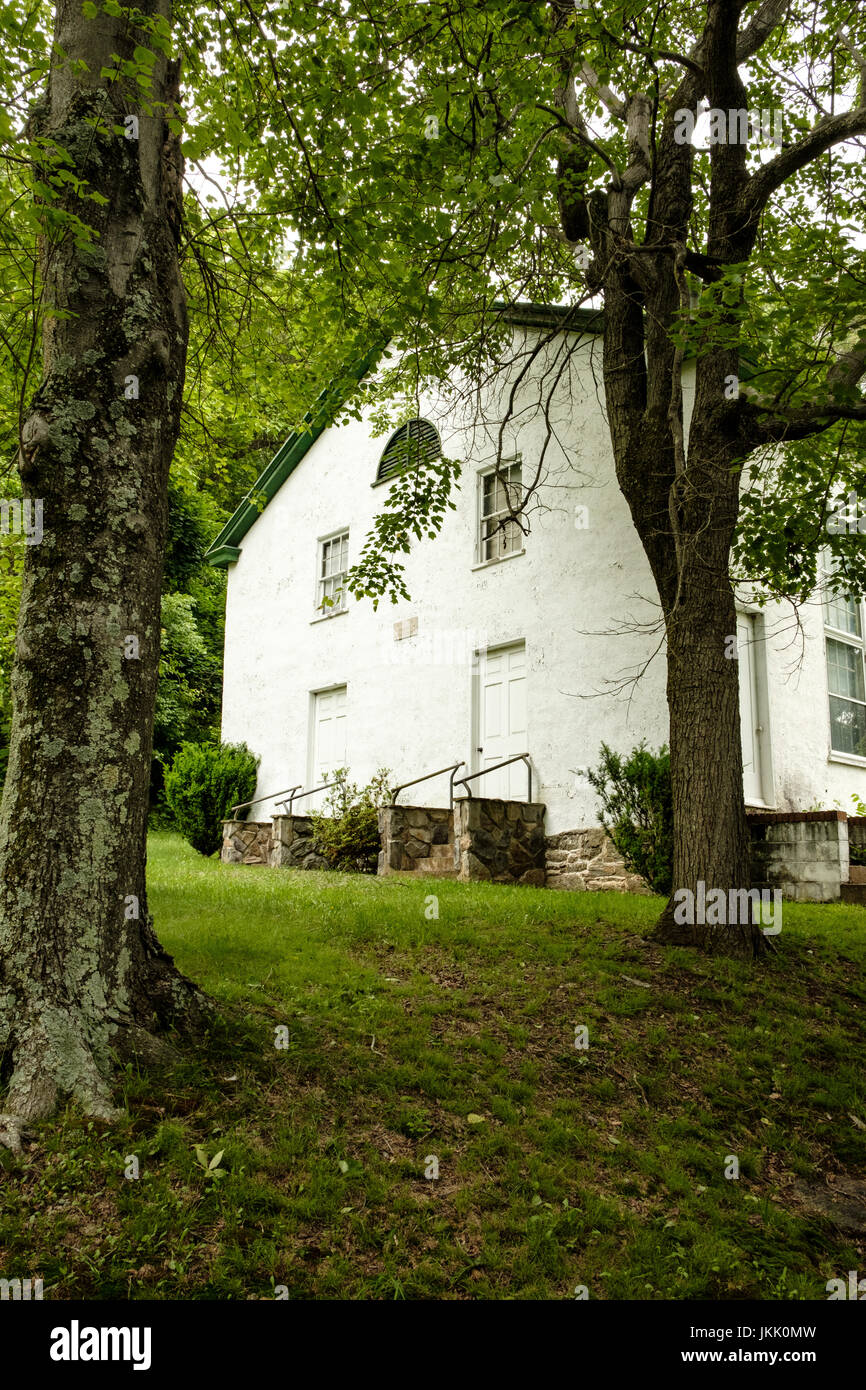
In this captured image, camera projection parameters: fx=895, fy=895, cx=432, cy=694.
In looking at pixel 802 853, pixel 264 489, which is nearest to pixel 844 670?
pixel 802 853

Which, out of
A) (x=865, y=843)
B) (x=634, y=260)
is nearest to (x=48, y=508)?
(x=634, y=260)

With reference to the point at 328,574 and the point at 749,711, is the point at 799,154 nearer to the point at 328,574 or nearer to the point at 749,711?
the point at 749,711

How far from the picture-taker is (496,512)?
43.6ft

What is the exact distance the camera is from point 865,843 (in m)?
9.91

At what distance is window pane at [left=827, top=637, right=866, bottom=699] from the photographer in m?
11.9

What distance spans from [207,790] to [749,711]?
9.80m

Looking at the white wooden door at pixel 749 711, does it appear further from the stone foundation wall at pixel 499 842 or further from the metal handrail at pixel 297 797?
the metal handrail at pixel 297 797

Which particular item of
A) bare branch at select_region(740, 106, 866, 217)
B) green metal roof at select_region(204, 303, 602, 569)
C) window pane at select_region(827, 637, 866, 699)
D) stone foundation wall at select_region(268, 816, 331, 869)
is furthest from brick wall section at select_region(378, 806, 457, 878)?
bare branch at select_region(740, 106, 866, 217)

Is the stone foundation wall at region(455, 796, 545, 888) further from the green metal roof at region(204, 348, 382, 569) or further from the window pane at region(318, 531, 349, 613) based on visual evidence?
the green metal roof at region(204, 348, 382, 569)

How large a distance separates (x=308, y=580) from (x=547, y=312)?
666 centimetres

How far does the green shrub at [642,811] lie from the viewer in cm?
941

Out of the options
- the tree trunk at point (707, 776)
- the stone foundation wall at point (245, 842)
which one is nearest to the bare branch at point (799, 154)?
the tree trunk at point (707, 776)

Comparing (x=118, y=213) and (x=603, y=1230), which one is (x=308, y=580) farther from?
(x=603, y=1230)

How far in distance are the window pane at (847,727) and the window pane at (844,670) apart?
0.16m
